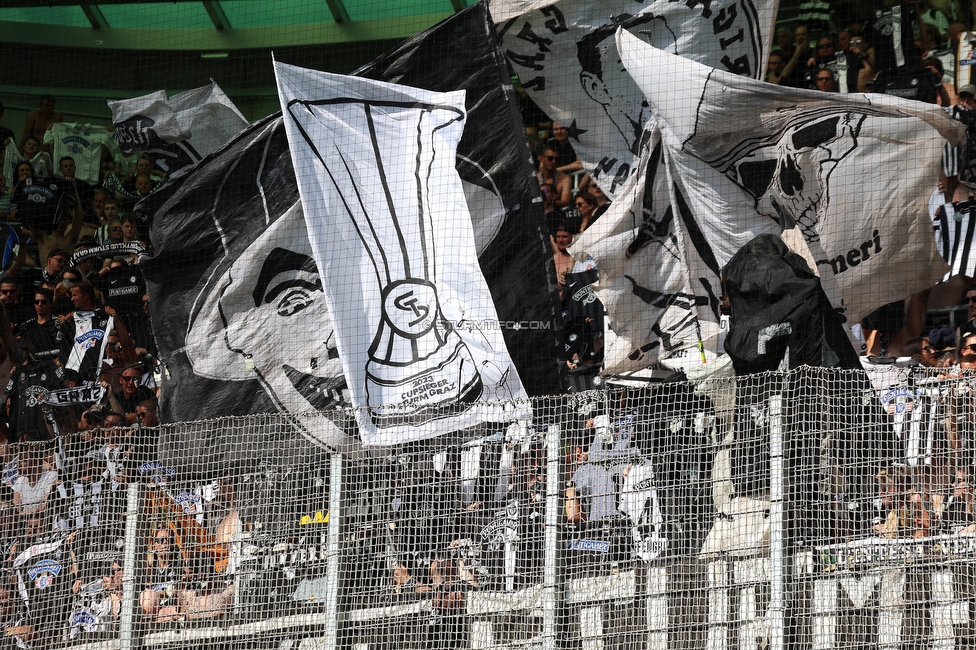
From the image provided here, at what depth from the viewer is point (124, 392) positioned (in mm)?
9734

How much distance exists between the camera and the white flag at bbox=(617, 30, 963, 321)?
7.89 meters

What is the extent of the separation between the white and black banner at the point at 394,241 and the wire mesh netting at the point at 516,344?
0.07 ft

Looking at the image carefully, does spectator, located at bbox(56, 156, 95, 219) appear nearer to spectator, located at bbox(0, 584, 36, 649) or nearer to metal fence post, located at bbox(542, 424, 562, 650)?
spectator, located at bbox(0, 584, 36, 649)

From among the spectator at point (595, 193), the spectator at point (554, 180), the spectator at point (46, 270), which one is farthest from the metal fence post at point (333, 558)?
the spectator at point (46, 270)

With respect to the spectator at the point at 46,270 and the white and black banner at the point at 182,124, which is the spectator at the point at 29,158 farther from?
the white and black banner at the point at 182,124

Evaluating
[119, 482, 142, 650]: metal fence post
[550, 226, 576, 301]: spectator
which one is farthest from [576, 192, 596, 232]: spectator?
[119, 482, 142, 650]: metal fence post

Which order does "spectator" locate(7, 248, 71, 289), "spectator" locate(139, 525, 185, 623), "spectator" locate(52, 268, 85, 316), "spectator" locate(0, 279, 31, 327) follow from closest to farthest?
"spectator" locate(139, 525, 185, 623), "spectator" locate(52, 268, 85, 316), "spectator" locate(0, 279, 31, 327), "spectator" locate(7, 248, 71, 289)

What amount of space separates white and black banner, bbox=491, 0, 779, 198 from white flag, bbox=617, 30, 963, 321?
86cm

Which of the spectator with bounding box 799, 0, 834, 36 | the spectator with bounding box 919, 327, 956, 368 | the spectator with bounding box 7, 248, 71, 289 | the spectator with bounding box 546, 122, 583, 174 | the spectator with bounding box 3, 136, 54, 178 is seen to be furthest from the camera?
the spectator with bounding box 3, 136, 54, 178

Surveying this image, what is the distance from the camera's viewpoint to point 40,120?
42.5ft

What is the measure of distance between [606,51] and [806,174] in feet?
6.75

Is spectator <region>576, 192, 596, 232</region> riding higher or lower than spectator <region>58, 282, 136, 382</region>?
higher

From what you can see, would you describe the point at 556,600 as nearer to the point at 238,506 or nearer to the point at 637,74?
the point at 238,506

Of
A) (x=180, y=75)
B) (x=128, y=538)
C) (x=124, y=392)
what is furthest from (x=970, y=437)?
(x=180, y=75)
